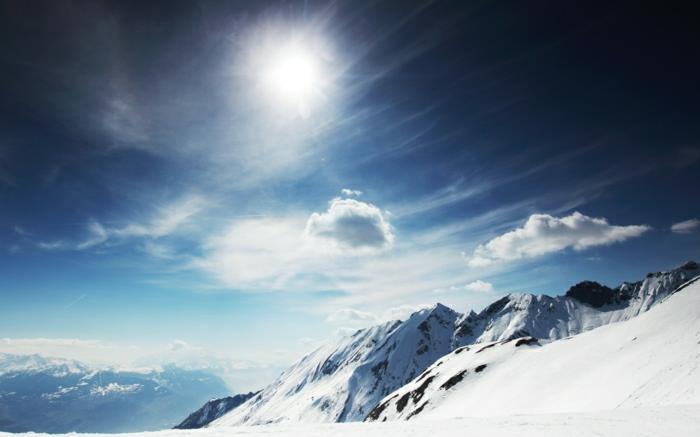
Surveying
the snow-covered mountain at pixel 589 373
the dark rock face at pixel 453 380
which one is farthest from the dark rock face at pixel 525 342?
the dark rock face at pixel 453 380

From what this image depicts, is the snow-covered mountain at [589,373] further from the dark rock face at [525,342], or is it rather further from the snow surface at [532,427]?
the snow surface at [532,427]

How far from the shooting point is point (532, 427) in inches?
739

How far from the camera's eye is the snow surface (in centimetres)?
1748

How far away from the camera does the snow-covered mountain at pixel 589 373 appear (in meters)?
33.2

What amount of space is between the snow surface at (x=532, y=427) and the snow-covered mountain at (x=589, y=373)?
10307 millimetres

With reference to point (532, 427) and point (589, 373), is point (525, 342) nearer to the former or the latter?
point (589, 373)

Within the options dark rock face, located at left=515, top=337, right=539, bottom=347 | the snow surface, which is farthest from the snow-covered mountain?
the snow surface

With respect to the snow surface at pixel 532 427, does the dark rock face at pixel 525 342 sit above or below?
above

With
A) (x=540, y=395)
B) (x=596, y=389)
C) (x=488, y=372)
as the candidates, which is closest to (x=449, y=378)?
(x=488, y=372)

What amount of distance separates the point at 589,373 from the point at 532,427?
35.0 meters

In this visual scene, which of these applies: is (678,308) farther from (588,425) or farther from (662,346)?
(588,425)

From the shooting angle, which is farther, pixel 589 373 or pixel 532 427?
pixel 589 373

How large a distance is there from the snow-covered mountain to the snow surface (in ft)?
33.8

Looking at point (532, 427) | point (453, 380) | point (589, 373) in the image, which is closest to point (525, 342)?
point (453, 380)
